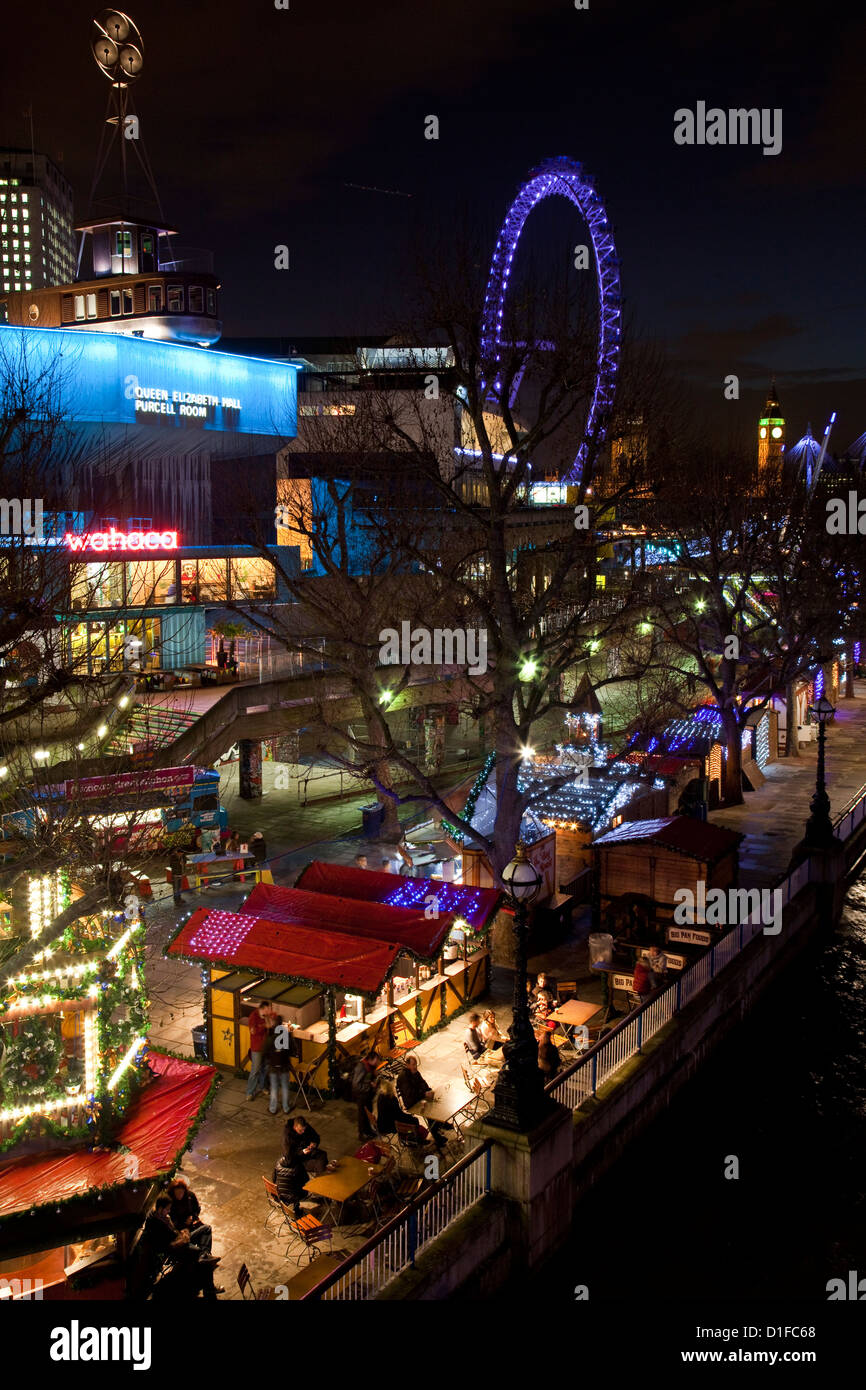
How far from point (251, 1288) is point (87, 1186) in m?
2.12

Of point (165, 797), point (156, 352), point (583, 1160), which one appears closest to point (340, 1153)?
point (583, 1160)

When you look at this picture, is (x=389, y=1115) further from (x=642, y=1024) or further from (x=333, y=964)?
(x=642, y=1024)

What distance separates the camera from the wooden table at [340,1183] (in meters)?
11.5

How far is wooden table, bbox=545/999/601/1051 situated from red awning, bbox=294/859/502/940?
1.88 m

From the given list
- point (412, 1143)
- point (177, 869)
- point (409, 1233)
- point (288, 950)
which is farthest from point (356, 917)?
point (177, 869)

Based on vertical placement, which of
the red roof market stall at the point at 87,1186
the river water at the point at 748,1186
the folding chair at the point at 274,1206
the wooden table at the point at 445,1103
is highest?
the red roof market stall at the point at 87,1186

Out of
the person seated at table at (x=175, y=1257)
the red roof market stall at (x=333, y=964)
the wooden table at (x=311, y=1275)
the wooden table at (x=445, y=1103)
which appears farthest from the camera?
the red roof market stall at (x=333, y=964)

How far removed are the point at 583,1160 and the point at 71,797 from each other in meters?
9.93

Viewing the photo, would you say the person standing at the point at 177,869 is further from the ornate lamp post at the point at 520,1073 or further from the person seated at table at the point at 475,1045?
the ornate lamp post at the point at 520,1073

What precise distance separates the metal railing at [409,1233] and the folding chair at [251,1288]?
1.08m

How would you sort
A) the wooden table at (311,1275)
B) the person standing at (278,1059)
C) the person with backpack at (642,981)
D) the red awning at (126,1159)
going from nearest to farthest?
the red awning at (126,1159), the wooden table at (311,1275), the person standing at (278,1059), the person with backpack at (642,981)

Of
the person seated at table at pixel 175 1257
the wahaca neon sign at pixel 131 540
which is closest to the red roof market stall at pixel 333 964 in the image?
the person seated at table at pixel 175 1257

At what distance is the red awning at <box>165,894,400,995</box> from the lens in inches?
573
